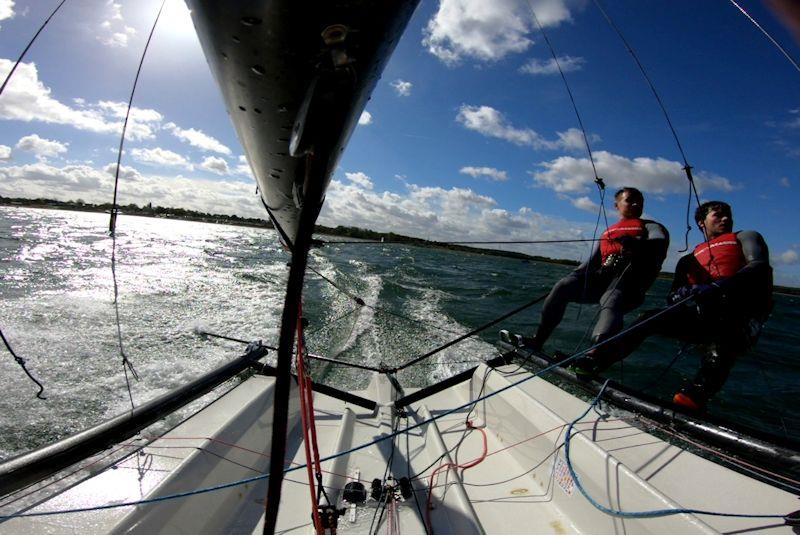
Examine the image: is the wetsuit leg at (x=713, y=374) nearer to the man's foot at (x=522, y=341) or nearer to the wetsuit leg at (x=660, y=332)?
the wetsuit leg at (x=660, y=332)

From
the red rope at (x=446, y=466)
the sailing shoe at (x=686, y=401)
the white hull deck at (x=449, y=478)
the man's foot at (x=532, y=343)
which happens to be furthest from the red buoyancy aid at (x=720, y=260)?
the red rope at (x=446, y=466)

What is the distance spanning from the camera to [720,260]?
3.40 m

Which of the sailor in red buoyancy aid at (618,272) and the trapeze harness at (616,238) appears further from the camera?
the trapeze harness at (616,238)

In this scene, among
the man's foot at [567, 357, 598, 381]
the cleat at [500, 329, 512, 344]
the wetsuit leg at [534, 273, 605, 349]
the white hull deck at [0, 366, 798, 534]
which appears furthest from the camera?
the cleat at [500, 329, 512, 344]

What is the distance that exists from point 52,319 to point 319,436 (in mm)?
7056

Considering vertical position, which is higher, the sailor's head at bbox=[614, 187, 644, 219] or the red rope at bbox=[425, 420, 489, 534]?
the sailor's head at bbox=[614, 187, 644, 219]

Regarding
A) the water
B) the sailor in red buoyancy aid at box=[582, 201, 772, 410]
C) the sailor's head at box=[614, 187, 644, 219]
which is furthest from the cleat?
the sailor's head at box=[614, 187, 644, 219]

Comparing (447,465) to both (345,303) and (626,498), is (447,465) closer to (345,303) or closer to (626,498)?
(626,498)

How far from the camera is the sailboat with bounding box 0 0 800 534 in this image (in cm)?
69

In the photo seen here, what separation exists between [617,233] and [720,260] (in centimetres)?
87

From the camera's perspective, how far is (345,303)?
10.7 m

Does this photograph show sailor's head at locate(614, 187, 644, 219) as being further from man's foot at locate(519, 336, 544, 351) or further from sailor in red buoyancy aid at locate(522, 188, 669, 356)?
man's foot at locate(519, 336, 544, 351)

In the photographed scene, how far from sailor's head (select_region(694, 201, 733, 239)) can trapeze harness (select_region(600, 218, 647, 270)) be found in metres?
0.60

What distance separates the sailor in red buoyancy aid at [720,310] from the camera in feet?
10.1
